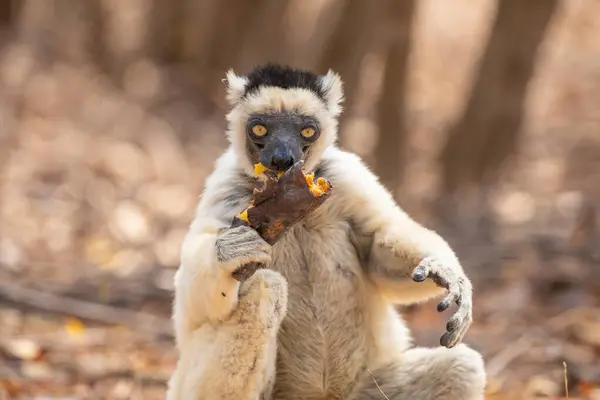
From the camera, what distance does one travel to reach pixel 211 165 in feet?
45.1

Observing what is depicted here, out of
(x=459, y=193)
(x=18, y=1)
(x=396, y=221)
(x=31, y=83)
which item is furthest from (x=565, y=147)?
(x=396, y=221)

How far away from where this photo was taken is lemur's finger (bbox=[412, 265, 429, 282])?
4492 millimetres

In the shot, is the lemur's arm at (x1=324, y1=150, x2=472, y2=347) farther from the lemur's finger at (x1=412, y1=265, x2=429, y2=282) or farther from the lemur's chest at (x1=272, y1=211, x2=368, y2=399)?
the lemur's chest at (x1=272, y1=211, x2=368, y2=399)

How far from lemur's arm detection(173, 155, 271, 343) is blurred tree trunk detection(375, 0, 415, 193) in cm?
542

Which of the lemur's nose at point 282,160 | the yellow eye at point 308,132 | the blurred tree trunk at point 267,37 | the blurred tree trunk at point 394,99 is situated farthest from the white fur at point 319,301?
the blurred tree trunk at point 267,37

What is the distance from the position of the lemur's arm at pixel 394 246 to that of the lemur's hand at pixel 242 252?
26.2 inches

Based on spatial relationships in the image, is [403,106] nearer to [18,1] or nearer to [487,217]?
[487,217]

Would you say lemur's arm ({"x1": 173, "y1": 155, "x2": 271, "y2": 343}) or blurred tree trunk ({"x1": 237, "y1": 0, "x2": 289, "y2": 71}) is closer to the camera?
lemur's arm ({"x1": 173, "y1": 155, "x2": 271, "y2": 343})

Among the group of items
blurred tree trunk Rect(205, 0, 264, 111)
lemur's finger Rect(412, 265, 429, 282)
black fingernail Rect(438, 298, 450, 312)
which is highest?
blurred tree trunk Rect(205, 0, 264, 111)

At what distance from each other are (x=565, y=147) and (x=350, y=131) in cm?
520

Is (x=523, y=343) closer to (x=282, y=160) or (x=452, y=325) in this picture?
(x=452, y=325)

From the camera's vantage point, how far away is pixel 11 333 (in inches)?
292

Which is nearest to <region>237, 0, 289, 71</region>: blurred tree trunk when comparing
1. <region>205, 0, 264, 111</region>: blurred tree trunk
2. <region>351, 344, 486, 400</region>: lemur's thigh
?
<region>205, 0, 264, 111</region>: blurred tree trunk

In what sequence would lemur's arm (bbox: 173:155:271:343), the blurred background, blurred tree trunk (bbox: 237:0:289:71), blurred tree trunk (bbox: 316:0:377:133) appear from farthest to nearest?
1. blurred tree trunk (bbox: 237:0:289:71)
2. blurred tree trunk (bbox: 316:0:377:133)
3. the blurred background
4. lemur's arm (bbox: 173:155:271:343)
